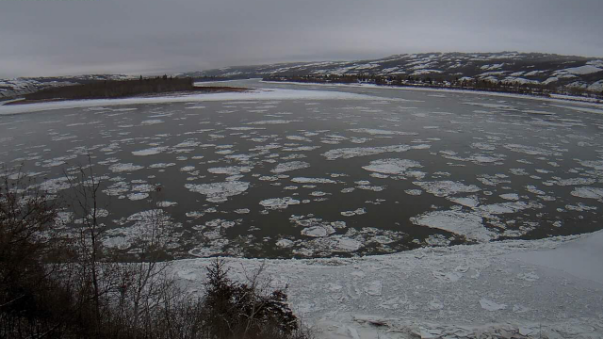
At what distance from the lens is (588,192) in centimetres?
652

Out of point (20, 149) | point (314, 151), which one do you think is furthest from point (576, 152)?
point (20, 149)

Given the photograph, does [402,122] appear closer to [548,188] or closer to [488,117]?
[488,117]

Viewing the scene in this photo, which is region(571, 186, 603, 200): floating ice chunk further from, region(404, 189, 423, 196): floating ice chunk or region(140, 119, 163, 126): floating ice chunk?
region(140, 119, 163, 126): floating ice chunk

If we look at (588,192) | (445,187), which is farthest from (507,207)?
(588,192)

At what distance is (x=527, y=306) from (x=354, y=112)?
49.2ft

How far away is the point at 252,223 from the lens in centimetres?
520

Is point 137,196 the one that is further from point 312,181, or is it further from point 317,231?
point 317,231

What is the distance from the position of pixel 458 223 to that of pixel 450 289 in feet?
6.05

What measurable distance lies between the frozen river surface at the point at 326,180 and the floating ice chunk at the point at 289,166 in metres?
0.05

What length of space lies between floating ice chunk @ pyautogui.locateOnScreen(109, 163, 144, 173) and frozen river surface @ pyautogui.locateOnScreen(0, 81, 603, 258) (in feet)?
0.12

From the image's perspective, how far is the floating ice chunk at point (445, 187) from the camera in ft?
21.1

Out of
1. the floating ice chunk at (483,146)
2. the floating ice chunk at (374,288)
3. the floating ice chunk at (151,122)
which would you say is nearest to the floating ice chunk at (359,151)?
the floating ice chunk at (483,146)

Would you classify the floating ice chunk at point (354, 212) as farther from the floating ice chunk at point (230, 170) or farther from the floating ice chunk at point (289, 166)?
the floating ice chunk at point (230, 170)

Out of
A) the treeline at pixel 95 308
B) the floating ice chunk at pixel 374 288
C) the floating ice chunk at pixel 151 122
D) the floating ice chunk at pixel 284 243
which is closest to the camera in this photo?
the treeline at pixel 95 308
